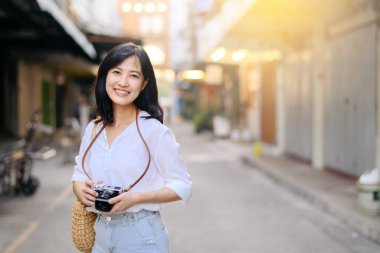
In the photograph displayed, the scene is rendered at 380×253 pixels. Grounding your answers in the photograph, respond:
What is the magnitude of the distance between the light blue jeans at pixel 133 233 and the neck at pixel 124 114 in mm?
431

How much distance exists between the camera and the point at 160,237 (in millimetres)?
2570

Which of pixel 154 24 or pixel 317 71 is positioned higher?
pixel 154 24

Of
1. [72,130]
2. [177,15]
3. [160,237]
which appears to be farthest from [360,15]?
[177,15]

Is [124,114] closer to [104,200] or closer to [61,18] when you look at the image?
[104,200]

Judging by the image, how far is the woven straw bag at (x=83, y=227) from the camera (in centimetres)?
264

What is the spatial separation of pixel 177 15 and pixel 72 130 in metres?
51.6

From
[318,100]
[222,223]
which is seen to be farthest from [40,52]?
[222,223]

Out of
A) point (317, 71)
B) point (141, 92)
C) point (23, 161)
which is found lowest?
point (23, 161)

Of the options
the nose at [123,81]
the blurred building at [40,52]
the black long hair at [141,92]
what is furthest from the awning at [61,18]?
the nose at [123,81]

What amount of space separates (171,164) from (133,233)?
0.36 meters

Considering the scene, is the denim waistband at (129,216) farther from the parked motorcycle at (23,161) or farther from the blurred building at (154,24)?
the blurred building at (154,24)

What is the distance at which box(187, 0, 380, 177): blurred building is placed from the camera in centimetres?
1002

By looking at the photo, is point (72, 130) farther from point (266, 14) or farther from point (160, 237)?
point (160, 237)

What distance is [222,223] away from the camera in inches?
293
